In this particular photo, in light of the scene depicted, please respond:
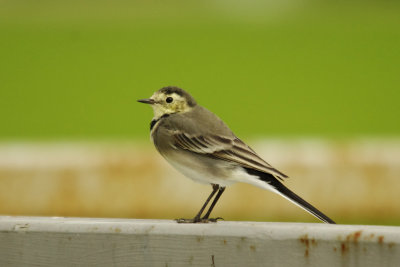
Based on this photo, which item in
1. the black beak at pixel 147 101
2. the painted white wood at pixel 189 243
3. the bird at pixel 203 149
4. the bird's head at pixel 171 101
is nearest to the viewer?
the painted white wood at pixel 189 243

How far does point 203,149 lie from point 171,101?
0.51m

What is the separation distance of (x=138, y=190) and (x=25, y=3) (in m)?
45.9

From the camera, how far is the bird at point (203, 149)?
508 cm

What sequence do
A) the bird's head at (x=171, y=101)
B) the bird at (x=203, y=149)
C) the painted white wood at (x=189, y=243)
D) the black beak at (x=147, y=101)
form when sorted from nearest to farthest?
the painted white wood at (x=189, y=243) → the bird at (x=203, y=149) → the black beak at (x=147, y=101) → the bird's head at (x=171, y=101)

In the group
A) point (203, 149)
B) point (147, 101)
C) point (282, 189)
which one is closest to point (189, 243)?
point (282, 189)

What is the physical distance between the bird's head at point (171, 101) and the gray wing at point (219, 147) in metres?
0.28

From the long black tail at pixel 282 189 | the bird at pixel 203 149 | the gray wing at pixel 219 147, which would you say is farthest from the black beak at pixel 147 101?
the long black tail at pixel 282 189

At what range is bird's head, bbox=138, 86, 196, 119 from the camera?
5.46 metres

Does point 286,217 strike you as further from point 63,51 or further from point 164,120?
point 63,51

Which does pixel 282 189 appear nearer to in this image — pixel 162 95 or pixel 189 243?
pixel 162 95

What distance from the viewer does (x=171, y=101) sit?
18.0 ft

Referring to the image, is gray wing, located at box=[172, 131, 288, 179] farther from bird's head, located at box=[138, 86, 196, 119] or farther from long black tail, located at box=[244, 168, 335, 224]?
Answer: bird's head, located at box=[138, 86, 196, 119]

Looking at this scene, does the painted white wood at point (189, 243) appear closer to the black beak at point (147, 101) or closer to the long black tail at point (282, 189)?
the long black tail at point (282, 189)

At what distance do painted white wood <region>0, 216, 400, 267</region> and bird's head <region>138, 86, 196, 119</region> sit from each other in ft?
5.49
